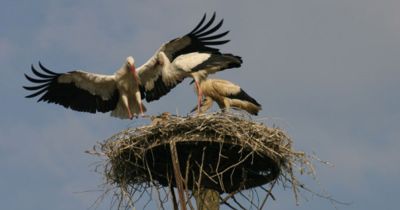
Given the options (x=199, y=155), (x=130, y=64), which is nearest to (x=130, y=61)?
(x=130, y=64)

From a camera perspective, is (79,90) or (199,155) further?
(79,90)

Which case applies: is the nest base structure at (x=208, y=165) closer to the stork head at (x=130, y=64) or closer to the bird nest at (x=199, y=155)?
the bird nest at (x=199, y=155)

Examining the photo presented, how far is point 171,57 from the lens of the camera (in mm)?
14258

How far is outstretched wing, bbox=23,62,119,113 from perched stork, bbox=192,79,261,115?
141 cm

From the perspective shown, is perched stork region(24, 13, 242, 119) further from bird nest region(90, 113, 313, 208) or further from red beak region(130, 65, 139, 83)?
bird nest region(90, 113, 313, 208)

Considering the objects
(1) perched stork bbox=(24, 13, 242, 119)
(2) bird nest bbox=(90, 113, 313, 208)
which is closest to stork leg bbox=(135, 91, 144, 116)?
(1) perched stork bbox=(24, 13, 242, 119)

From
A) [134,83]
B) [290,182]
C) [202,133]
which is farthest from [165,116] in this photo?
[134,83]

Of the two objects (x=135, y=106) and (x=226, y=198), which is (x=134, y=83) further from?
(x=226, y=198)

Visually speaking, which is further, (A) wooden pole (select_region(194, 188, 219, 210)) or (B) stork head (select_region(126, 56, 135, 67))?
(B) stork head (select_region(126, 56, 135, 67))

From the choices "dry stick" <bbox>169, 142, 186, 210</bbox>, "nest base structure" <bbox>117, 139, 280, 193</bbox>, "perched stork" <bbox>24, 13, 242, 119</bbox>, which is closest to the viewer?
"dry stick" <bbox>169, 142, 186, 210</bbox>

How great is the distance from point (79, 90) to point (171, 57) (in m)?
1.55

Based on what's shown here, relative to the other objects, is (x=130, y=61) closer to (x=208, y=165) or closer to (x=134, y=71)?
(x=134, y=71)

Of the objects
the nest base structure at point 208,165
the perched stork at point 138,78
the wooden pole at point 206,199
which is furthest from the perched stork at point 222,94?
the wooden pole at point 206,199

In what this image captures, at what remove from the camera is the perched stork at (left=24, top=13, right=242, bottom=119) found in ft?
44.4
